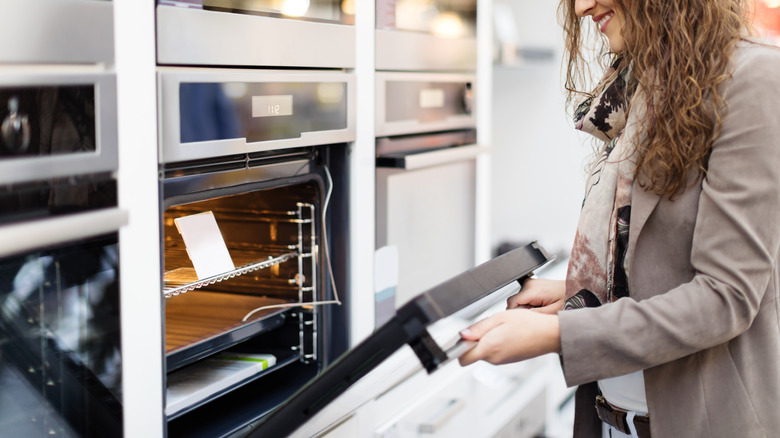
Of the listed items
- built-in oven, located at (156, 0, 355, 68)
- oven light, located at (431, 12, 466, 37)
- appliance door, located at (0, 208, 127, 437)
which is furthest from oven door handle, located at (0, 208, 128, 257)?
oven light, located at (431, 12, 466, 37)

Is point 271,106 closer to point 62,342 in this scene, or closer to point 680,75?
point 62,342

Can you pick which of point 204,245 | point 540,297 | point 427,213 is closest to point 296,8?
point 204,245

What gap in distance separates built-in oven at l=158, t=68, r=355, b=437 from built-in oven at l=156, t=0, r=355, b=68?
3 cm

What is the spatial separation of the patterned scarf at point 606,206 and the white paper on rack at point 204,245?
1.90ft

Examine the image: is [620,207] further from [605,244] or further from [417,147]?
[417,147]

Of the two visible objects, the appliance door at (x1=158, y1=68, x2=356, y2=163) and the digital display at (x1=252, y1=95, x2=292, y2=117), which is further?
the digital display at (x1=252, y1=95, x2=292, y2=117)

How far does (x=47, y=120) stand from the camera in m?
0.97

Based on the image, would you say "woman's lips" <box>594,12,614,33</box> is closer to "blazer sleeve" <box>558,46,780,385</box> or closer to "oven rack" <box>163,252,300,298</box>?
"blazer sleeve" <box>558,46,780,385</box>

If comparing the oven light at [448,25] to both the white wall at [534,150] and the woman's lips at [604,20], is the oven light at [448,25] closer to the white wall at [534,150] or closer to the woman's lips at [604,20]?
the woman's lips at [604,20]

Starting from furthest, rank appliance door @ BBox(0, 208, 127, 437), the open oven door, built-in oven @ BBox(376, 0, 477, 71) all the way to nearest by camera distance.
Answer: built-in oven @ BBox(376, 0, 477, 71)
appliance door @ BBox(0, 208, 127, 437)
the open oven door

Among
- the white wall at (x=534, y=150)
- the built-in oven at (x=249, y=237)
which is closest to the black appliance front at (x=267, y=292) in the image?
the built-in oven at (x=249, y=237)

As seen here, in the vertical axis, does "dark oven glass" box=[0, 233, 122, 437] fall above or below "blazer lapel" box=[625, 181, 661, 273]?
below

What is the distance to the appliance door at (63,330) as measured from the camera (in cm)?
98

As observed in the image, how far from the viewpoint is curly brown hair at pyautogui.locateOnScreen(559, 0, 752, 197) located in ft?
3.43
